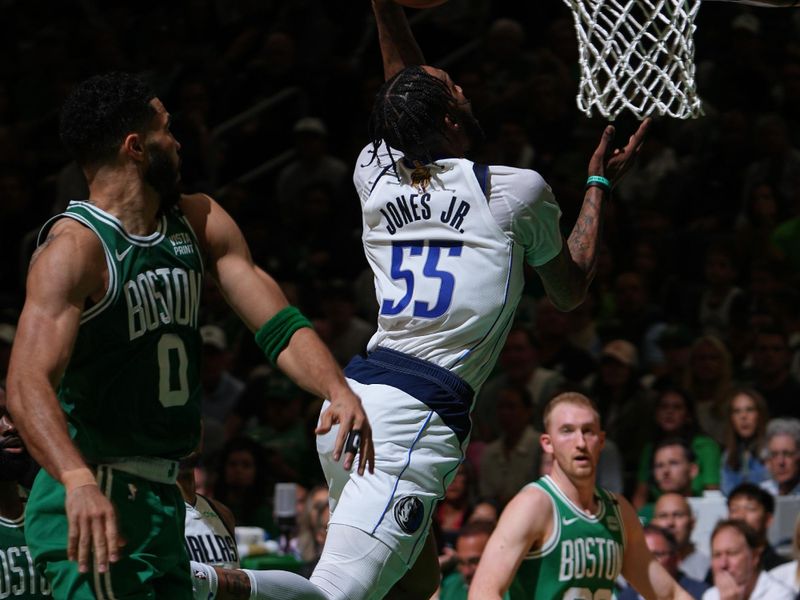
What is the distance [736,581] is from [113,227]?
4709 millimetres

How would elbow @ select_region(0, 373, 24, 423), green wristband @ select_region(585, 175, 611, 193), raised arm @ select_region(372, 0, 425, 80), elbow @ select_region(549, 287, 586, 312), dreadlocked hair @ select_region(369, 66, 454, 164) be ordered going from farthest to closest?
raised arm @ select_region(372, 0, 425, 80)
green wristband @ select_region(585, 175, 611, 193)
elbow @ select_region(549, 287, 586, 312)
dreadlocked hair @ select_region(369, 66, 454, 164)
elbow @ select_region(0, 373, 24, 423)

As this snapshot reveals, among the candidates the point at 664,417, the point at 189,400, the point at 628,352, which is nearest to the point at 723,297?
the point at 628,352

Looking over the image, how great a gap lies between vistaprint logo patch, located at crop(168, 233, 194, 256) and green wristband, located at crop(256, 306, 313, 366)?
306mm

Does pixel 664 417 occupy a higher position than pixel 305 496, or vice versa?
pixel 664 417

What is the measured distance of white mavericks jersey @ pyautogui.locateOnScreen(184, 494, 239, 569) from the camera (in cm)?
581

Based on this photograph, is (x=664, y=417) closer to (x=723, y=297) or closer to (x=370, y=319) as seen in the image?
(x=723, y=297)

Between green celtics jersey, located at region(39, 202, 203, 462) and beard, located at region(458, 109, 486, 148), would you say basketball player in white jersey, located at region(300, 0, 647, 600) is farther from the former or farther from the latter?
green celtics jersey, located at region(39, 202, 203, 462)

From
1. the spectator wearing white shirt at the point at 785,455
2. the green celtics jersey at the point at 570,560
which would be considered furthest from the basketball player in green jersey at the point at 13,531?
the spectator wearing white shirt at the point at 785,455

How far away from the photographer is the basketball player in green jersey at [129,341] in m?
3.91

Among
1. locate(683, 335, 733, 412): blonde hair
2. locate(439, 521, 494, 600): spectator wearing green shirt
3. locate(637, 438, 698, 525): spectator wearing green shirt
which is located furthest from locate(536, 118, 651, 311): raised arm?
locate(683, 335, 733, 412): blonde hair

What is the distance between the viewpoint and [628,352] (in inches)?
401

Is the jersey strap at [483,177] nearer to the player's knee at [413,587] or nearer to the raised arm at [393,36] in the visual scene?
the raised arm at [393,36]

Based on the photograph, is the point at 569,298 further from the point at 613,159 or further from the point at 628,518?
the point at 628,518

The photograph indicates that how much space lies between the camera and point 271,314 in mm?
4203
